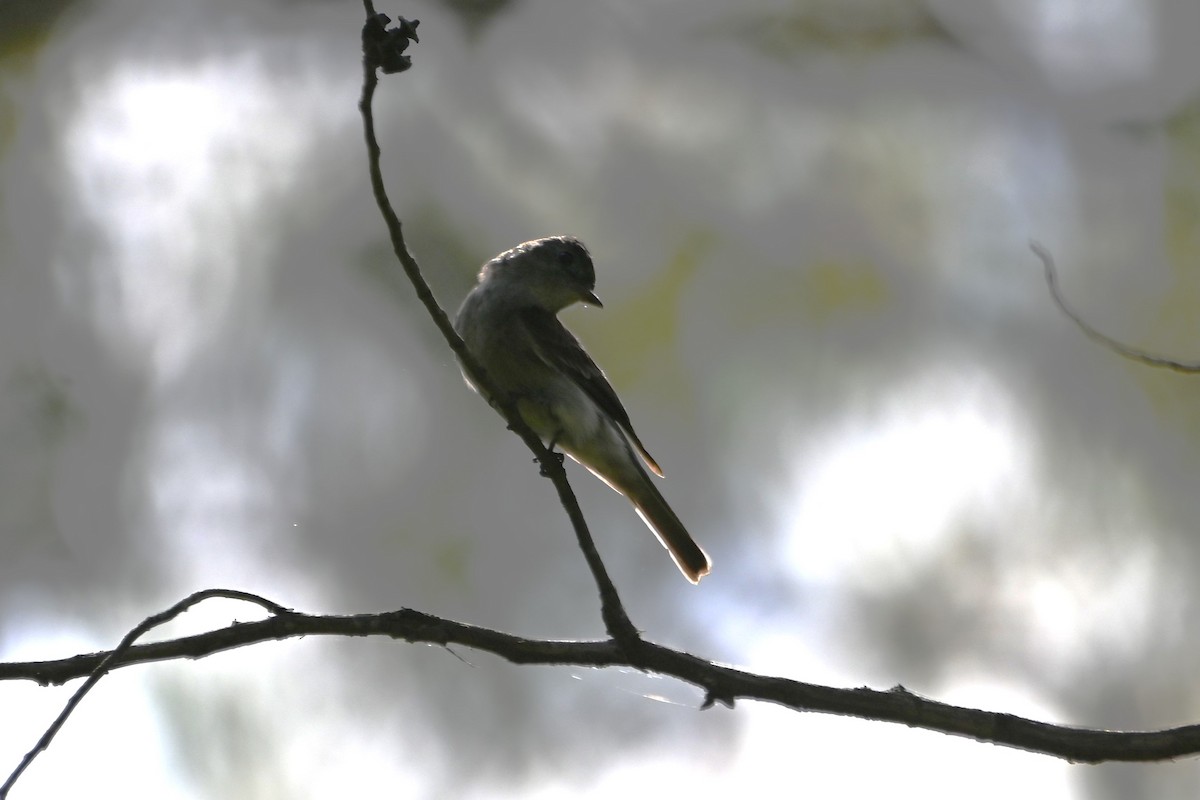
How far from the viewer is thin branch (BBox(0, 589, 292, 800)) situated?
2.27 m

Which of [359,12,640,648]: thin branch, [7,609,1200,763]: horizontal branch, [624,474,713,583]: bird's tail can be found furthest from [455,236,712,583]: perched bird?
[7,609,1200,763]: horizontal branch

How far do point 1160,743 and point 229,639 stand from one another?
230cm

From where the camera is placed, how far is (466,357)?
291cm

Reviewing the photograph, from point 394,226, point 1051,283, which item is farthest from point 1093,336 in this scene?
point 394,226

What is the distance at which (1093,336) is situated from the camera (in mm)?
2928

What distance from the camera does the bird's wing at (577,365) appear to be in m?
4.63

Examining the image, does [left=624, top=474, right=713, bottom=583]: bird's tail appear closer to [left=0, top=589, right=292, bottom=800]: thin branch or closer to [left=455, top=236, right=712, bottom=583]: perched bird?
[left=455, top=236, right=712, bottom=583]: perched bird

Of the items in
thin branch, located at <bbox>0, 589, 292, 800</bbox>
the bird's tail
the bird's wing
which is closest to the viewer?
thin branch, located at <bbox>0, 589, 292, 800</bbox>

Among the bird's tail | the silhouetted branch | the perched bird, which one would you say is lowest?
the silhouetted branch

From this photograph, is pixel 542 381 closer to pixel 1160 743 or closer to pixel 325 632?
pixel 325 632

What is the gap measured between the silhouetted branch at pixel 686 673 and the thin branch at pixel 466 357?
0.09m

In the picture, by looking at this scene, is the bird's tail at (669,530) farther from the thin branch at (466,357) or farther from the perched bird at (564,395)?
the thin branch at (466,357)

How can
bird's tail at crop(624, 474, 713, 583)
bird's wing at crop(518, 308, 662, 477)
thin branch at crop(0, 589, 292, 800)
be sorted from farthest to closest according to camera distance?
bird's wing at crop(518, 308, 662, 477), bird's tail at crop(624, 474, 713, 583), thin branch at crop(0, 589, 292, 800)

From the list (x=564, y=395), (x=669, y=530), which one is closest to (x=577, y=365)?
(x=564, y=395)
